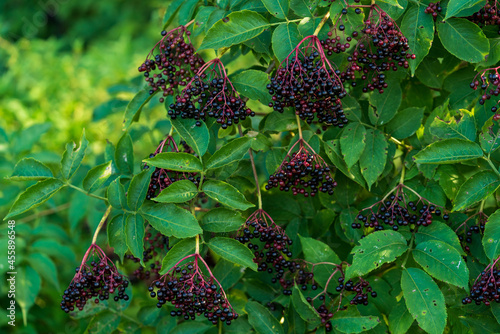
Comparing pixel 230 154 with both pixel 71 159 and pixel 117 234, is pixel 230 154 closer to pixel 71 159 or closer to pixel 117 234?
pixel 117 234

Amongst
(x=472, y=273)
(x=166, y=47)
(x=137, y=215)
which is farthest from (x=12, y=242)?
(x=472, y=273)

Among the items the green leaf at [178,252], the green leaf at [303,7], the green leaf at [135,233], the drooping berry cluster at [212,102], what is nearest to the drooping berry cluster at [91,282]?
the green leaf at [135,233]

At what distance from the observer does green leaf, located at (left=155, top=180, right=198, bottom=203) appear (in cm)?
167

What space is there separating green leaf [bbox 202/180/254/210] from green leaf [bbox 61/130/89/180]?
20.5 inches

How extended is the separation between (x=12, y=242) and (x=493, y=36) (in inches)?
115

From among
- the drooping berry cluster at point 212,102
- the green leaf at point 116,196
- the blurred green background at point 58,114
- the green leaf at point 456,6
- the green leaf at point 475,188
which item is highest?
the green leaf at point 456,6

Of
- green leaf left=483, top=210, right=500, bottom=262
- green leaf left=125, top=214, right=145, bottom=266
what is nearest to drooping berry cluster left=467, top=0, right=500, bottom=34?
green leaf left=483, top=210, right=500, bottom=262

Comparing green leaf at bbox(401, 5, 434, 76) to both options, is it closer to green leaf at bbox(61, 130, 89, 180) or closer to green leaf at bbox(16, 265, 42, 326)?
green leaf at bbox(61, 130, 89, 180)

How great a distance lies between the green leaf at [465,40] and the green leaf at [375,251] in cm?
67

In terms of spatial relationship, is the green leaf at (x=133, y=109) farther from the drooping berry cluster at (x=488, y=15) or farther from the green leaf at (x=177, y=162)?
the drooping berry cluster at (x=488, y=15)

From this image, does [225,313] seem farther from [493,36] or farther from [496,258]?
[493,36]

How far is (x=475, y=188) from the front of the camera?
5.43ft

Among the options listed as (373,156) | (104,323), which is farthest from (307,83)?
(104,323)

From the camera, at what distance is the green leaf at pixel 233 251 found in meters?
1.70
